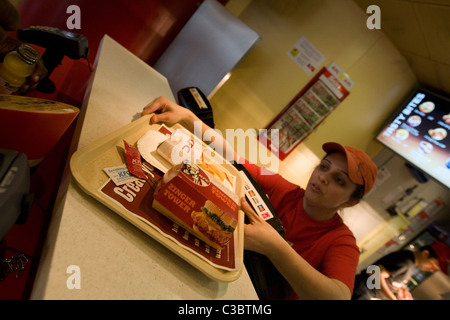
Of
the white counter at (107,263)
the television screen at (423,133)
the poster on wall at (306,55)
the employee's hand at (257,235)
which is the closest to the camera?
the white counter at (107,263)

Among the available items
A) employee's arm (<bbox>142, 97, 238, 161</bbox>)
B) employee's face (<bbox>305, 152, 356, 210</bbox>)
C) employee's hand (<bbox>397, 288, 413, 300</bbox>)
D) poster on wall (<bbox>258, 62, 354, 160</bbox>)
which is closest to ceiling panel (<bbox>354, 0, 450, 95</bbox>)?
poster on wall (<bbox>258, 62, 354, 160</bbox>)

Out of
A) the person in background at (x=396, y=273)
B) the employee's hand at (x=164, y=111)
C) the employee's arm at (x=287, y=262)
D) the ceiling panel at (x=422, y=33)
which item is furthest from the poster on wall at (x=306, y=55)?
the person in background at (x=396, y=273)

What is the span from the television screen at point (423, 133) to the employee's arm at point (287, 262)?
2.14 metres

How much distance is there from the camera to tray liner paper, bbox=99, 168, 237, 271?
0.63 metres

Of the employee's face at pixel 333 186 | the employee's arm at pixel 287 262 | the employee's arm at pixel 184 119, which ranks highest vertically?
the employee's face at pixel 333 186

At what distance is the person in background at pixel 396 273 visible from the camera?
116 inches

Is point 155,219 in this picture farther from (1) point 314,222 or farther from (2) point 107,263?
(1) point 314,222

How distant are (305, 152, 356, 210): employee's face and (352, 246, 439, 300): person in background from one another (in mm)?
2278

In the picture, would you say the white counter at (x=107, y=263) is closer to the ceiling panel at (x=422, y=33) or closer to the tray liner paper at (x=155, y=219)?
the tray liner paper at (x=155, y=219)

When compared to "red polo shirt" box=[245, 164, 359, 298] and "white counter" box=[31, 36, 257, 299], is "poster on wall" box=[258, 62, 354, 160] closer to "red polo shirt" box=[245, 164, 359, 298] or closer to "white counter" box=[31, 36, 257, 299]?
"red polo shirt" box=[245, 164, 359, 298]

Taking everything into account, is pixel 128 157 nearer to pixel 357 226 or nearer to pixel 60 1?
pixel 60 1

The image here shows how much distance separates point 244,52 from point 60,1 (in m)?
1.30

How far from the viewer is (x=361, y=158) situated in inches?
54.3

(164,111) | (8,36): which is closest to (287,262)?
(164,111)
